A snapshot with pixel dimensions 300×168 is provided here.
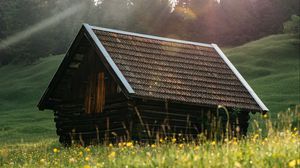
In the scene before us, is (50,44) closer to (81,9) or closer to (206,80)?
(81,9)

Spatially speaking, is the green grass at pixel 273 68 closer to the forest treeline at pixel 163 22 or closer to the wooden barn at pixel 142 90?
the forest treeline at pixel 163 22

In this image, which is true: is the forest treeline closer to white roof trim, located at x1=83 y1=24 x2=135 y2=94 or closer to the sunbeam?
the sunbeam

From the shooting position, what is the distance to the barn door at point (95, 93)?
22.2 m

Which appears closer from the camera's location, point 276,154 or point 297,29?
point 276,154

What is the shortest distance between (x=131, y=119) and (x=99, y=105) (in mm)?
2401

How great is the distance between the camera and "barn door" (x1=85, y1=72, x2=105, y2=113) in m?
22.2

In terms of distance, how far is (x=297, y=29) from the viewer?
204ft

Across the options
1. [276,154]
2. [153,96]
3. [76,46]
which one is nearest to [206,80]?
[153,96]

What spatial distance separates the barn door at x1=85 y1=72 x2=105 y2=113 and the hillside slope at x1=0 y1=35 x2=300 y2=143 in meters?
11.2

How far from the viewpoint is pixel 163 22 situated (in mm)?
77188

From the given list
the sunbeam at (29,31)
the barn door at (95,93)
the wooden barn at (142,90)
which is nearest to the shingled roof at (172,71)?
the wooden barn at (142,90)

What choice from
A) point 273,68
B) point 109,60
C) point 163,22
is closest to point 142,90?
point 109,60

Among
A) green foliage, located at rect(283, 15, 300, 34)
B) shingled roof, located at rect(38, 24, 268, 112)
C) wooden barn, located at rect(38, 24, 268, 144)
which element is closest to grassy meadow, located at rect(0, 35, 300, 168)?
green foliage, located at rect(283, 15, 300, 34)

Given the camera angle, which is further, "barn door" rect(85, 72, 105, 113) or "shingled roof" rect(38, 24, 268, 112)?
"barn door" rect(85, 72, 105, 113)
